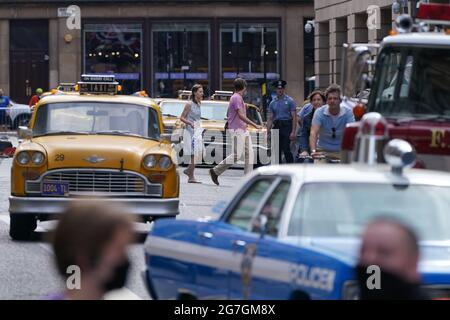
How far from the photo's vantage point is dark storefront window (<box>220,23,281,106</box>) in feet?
196

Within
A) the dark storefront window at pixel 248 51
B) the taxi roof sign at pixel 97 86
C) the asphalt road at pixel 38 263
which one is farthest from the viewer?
the dark storefront window at pixel 248 51

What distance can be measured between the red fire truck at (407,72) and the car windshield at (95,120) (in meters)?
3.28

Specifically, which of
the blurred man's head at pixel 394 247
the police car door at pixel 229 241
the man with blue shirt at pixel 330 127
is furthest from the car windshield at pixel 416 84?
the blurred man's head at pixel 394 247

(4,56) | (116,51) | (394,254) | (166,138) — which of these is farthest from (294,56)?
(394,254)

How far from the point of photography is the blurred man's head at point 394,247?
492 cm

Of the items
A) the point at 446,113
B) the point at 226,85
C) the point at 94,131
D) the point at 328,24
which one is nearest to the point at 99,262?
the point at 446,113

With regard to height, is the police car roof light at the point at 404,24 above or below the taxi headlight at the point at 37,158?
above

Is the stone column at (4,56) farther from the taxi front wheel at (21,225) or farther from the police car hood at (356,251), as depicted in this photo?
the police car hood at (356,251)

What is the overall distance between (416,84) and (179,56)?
47.4 meters

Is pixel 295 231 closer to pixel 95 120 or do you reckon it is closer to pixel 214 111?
pixel 95 120

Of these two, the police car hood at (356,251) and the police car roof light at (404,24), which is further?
the police car roof light at (404,24)

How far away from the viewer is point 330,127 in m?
16.6

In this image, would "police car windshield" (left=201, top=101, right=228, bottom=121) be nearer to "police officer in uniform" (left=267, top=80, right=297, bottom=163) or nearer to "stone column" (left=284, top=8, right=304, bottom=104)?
"police officer in uniform" (left=267, top=80, right=297, bottom=163)

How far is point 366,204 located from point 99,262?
282cm
